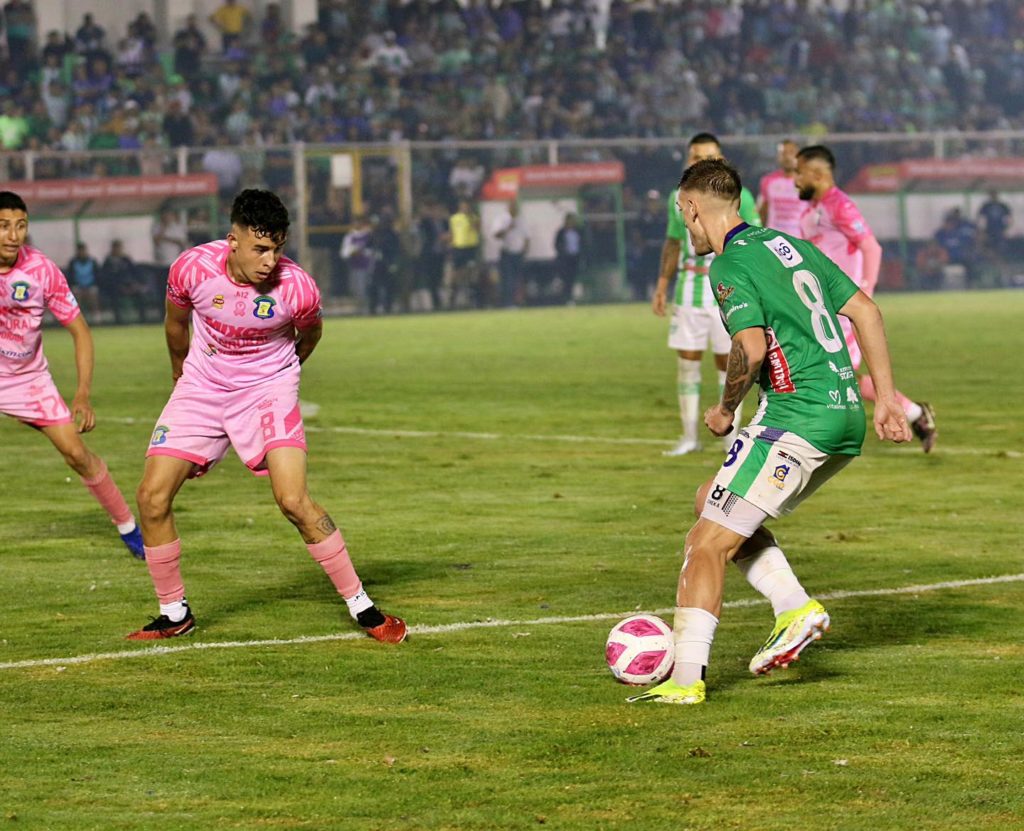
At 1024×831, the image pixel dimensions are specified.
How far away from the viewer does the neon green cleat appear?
639 cm

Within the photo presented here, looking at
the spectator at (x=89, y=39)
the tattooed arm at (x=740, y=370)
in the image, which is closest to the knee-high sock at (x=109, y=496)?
the tattooed arm at (x=740, y=370)

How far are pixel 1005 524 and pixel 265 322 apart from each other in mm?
4929

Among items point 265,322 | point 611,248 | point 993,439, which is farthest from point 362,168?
point 265,322

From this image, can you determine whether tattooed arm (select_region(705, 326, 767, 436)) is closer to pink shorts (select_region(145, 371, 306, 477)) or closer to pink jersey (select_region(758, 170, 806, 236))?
pink shorts (select_region(145, 371, 306, 477))

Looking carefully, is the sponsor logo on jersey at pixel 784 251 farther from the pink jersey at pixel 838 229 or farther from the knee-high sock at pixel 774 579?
the pink jersey at pixel 838 229

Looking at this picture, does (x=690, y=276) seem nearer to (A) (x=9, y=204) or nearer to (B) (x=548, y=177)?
(A) (x=9, y=204)

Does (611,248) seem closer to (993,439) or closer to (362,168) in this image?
(362,168)

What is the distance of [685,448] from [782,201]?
691 cm

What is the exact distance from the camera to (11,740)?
6004 millimetres

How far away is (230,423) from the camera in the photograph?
25.4 feet

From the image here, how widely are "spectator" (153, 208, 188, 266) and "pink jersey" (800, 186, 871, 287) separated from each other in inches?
722

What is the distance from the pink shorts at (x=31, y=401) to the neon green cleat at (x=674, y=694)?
15.2ft

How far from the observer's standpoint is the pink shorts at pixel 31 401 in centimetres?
1005

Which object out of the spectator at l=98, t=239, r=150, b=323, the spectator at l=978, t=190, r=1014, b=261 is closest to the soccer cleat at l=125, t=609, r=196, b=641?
the spectator at l=98, t=239, r=150, b=323
